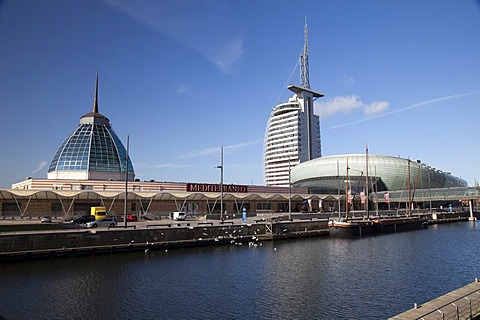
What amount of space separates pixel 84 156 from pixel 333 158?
4272 inches

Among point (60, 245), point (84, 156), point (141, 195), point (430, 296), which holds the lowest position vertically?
point (430, 296)

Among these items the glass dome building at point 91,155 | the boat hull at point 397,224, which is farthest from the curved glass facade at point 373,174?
the glass dome building at point 91,155

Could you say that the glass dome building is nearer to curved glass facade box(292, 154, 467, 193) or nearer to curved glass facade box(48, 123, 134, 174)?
curved glass facade box(48, 123, 134, 174)

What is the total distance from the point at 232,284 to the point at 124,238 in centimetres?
1917

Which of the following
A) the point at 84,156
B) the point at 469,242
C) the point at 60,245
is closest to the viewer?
the point at 60,245

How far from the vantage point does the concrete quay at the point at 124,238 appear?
3756 centimetres

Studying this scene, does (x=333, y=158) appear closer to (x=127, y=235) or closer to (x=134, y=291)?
(x=127, y=235)

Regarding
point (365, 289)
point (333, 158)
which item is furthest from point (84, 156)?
point (333, 158)

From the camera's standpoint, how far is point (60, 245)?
3984 cm

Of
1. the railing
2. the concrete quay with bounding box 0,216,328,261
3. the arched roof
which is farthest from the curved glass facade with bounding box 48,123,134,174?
the railing

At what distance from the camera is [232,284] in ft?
99.6

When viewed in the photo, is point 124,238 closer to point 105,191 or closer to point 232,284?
point 232,284

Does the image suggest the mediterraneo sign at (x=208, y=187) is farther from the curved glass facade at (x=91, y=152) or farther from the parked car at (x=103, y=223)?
the parked car at (x=103, y=223)

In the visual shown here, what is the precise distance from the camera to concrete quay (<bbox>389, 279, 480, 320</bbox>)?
16766 millimetres
